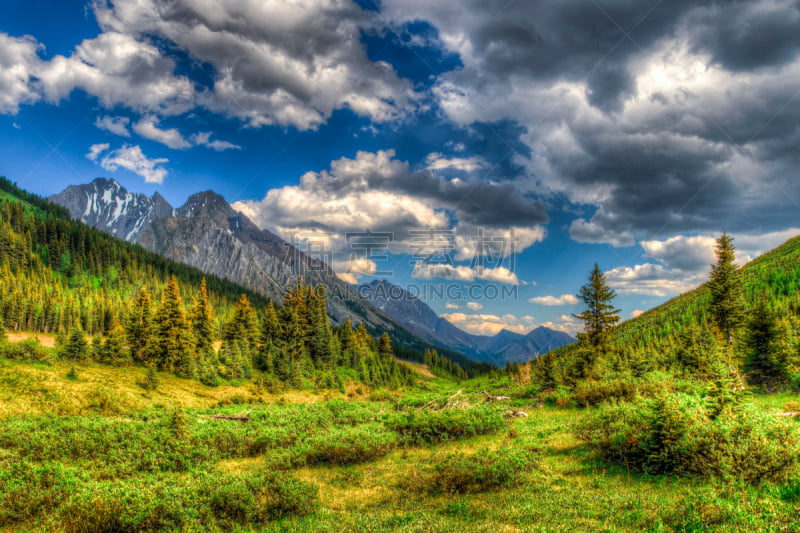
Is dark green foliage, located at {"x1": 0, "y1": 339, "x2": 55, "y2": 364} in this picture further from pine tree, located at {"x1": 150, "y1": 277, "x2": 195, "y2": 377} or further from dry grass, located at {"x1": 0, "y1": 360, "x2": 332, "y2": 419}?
pine tree, located at {"x1": 150, "y1": 277, "x2": 195, "y2": 377}

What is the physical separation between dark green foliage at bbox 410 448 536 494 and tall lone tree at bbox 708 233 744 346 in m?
35.4

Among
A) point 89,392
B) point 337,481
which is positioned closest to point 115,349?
point 89,392

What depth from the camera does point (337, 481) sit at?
1365 cm

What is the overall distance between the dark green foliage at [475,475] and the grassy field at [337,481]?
0.05 meters

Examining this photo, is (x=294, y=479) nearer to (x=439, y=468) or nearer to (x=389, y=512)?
(x=389, y=512)

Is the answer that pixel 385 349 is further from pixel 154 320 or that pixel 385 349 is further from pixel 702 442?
pixel 702 442

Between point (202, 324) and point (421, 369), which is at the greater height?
point (202, 324)

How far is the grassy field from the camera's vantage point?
7934 millimetres

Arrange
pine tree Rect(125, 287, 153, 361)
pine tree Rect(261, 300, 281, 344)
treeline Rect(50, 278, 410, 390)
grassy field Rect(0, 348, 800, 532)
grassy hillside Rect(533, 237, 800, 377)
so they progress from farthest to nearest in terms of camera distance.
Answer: pine tree Rect(261, 300, 281, 344) < pine tree Rect(125, 287, 153, 361) < treeline Rect(50, 278, 410, 390) < grassy hillside Rect(533, 237, 800, 377) < grassy field Rect(0, 348, 800, 532)

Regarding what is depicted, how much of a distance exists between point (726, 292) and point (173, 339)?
216ft

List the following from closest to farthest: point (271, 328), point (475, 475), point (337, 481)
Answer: point (475, 475) → point (337, 481) → point (271, 328)

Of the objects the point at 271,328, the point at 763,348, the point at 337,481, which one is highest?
the point at 763,348

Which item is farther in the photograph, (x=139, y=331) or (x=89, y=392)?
(x=139, y=331)

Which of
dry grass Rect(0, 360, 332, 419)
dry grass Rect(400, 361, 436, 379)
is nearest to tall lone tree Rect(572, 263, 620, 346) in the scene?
dry grass Rect(0, 360, 332, 419)
